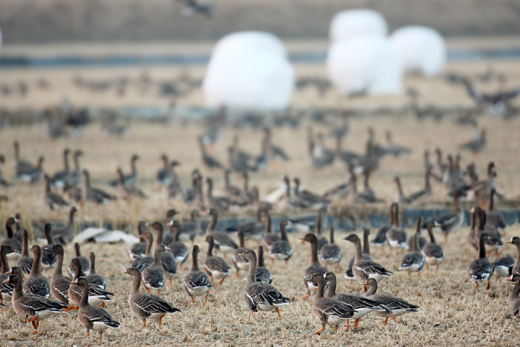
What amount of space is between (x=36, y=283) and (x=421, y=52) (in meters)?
47.9

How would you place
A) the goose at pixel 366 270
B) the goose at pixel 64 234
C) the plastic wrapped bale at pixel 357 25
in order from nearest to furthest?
the goose at pixel 366 270
the goose at pixel 64 234
the plastic wrapped bale at pixel 357 25

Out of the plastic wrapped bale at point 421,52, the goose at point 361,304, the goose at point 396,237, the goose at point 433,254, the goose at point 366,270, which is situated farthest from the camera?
the plastic wrapped bale at point 421,52

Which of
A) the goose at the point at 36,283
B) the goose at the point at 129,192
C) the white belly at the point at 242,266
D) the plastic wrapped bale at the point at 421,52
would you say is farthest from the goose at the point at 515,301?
the plastic wrapped bale at the point at 421,52

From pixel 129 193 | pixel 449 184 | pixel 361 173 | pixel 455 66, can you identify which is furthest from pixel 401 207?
pixel 455 66

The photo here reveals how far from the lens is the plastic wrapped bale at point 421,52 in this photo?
169ft

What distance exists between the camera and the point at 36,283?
8.08 metres

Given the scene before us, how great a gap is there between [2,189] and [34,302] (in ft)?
28.0

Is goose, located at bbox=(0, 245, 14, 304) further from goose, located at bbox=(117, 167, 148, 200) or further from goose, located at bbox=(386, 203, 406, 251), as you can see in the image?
goose, located at bbox=(386, 203, 406, 251)

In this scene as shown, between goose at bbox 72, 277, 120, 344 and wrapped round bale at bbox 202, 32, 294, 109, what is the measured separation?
21.6 m

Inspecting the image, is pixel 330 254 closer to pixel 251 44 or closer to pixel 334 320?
pixel 334 320

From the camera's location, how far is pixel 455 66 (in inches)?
2312

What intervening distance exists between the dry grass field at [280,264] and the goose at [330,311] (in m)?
0.19

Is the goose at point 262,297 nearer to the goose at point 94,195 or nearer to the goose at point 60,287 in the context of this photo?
the goose at point 60,287

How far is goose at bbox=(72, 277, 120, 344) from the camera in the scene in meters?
6.96
